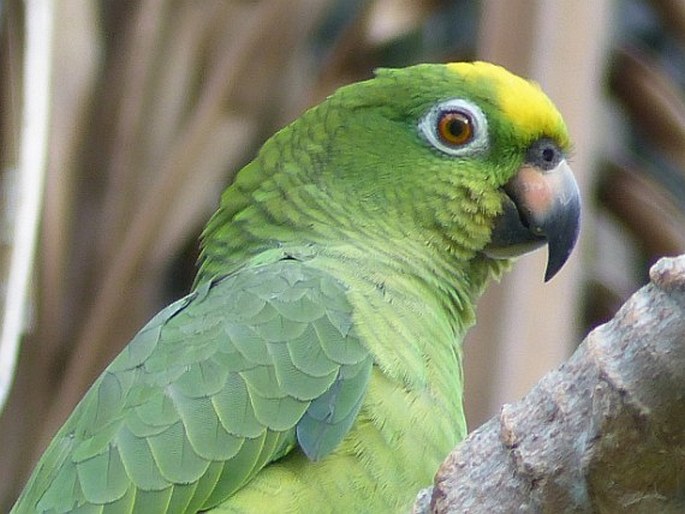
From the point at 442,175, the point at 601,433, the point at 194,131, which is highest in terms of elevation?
the point at 194,131

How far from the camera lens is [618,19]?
2.35 metres

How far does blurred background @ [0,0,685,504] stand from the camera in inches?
72.8

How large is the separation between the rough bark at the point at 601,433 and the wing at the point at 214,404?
13.3 inches

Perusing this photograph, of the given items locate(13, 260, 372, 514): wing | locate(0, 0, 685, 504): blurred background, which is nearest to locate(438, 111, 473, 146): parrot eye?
locate(13, 260, 372, 514): wing

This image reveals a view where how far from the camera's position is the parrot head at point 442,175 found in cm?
133

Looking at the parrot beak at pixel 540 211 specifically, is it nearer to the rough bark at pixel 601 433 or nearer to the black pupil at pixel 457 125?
the black pupil at pixel 457 125

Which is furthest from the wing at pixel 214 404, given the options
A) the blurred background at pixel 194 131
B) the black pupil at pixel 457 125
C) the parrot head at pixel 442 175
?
the blurred background at pixel 194 131

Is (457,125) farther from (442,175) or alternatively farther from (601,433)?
(601,433)

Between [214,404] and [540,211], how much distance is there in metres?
0.51

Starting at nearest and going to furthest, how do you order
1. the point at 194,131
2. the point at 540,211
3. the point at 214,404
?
1. the point at 214,404
2. the point at 540,211
3. the point at 194,131

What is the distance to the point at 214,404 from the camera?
1.07 m

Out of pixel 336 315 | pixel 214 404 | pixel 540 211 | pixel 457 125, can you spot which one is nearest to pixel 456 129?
pixel 457 125

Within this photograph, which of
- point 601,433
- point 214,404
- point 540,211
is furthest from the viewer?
point 540,211

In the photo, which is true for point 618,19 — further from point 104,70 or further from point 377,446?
point 377,446
